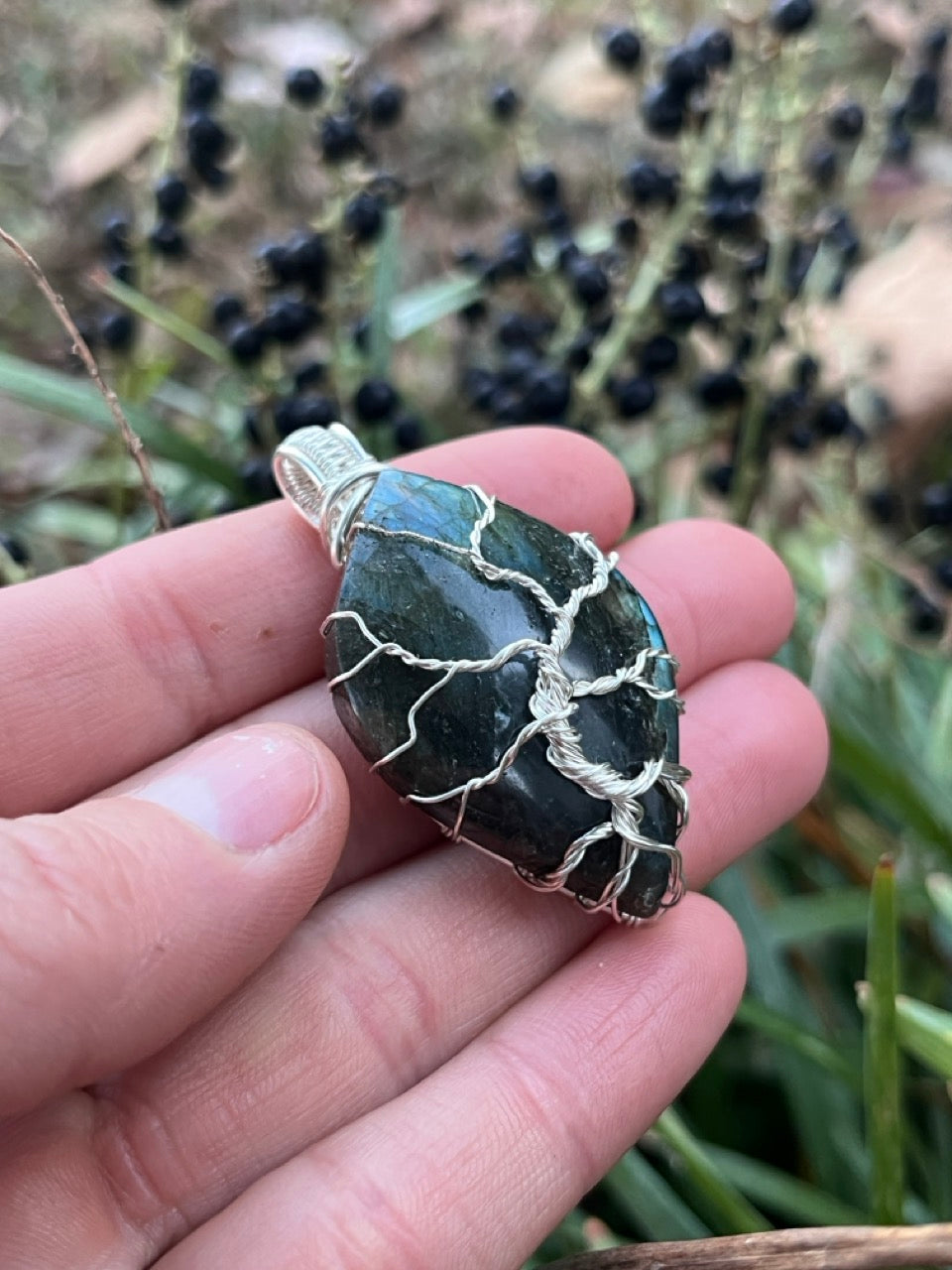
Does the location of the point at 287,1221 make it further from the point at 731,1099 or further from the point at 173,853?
the point at 731,1099

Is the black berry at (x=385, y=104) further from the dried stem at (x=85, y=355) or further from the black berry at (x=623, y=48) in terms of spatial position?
the dried stem at (x=85, y=355)

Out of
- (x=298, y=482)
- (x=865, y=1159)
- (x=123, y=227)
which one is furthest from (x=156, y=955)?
(x=123, y=227)

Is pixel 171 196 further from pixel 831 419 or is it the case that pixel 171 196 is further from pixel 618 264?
pixel 831 419

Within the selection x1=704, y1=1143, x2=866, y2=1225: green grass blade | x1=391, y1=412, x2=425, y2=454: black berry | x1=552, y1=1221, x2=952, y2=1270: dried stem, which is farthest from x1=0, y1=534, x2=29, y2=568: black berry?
x1=704, y1=1143, x2=866, y2=1225: green grass blade

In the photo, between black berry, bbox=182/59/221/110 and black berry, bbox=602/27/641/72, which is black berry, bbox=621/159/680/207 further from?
black berry, bbox=182/59/221/110

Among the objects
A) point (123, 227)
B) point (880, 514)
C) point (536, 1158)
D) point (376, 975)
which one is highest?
point (123, 227)

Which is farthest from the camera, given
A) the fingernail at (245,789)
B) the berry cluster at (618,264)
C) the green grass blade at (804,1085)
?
the berry cluster at (618,264)

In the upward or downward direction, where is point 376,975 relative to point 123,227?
downward

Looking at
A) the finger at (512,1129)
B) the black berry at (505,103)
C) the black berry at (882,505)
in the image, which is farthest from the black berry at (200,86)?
the finger at (512,1129)

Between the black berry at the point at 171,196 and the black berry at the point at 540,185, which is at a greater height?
the black berry at the point at 171,196
